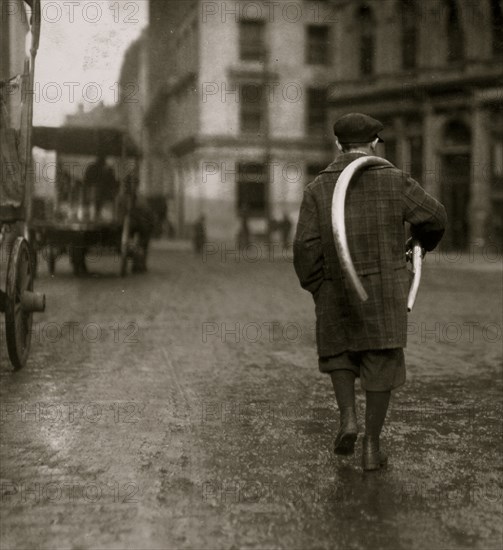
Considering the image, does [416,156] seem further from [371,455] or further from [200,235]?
[371,455]

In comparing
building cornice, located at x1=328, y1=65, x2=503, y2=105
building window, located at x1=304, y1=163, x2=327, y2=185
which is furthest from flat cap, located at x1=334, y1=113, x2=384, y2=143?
building window, located at x1=304, y1=163, x2=327, y2=185

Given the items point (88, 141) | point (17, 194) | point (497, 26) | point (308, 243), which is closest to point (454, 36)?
point (497, 26)

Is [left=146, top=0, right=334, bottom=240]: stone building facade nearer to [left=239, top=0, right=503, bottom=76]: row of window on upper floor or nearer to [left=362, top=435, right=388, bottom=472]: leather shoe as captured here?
[left=239, top=0, right=503, bottom=76]: row of window on upper floor

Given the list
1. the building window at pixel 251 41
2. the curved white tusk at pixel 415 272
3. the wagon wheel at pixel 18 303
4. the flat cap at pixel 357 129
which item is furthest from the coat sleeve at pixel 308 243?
the building window at pixel 251 41

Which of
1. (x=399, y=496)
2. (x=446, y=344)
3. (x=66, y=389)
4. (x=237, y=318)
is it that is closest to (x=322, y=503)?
(x=399, y=496)

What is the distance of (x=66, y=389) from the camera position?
21.8ft

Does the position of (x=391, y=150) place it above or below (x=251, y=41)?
below

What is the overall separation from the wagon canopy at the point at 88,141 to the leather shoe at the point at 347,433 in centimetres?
1365

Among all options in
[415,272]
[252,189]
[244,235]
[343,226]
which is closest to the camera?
[343,226]

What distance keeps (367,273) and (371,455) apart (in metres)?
0.79

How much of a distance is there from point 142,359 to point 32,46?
2540 millimetres

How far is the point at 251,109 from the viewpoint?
42.8 meters

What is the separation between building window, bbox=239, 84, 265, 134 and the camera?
1676 inches

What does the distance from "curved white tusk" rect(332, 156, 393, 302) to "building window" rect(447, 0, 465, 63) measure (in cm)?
2778
